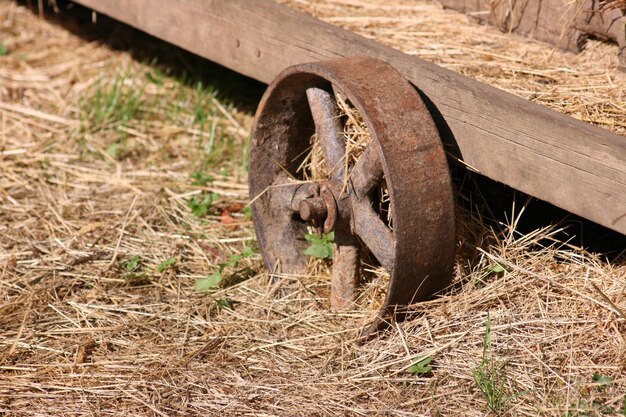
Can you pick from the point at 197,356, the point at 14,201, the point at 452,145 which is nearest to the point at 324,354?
the point at 197,356

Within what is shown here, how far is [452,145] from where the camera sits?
276 centimetres

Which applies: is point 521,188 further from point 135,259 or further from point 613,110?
point 135,259

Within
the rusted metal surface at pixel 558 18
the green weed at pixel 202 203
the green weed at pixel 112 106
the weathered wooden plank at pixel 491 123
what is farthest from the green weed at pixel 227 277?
the green weed at pixel 112 106

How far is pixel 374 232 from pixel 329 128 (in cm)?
41

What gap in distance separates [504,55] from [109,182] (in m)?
1.80

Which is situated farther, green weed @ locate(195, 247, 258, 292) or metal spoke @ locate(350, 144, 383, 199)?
green weed @ locate(195, 247, 258, 292)

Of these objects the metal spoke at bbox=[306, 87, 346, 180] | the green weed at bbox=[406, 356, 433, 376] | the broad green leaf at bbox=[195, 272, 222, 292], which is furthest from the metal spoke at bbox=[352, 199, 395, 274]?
the broad green leaf at bbox=[195, 272, 222, 292]

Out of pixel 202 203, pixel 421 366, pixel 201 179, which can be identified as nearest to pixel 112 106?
pixel 201 179

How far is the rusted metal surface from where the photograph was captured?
2891 mm

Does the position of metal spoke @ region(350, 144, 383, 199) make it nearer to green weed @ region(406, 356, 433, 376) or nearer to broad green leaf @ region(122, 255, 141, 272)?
green weed @ region(406, 356, 433, 376)

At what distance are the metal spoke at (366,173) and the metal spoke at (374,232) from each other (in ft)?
0.14

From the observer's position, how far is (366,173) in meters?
2.69

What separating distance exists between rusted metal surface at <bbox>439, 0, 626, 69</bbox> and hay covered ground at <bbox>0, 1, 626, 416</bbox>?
0.06m

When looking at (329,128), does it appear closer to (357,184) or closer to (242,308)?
(357,184)
